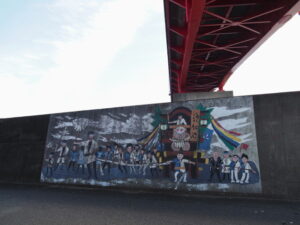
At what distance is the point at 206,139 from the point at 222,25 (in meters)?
6.72

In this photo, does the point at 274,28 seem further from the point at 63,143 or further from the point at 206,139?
the point at 63,143

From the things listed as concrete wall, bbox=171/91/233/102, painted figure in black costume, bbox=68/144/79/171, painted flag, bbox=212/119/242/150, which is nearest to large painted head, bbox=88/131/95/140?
painted figure in black costume, bbox=68/144/79/171

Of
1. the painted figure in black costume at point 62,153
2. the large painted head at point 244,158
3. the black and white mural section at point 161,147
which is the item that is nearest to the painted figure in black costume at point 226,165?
the black and white mural section at point 161,147

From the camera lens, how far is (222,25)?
11.4 m

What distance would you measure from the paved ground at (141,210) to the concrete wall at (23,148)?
4.32 meters

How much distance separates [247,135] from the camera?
9398 millimetres

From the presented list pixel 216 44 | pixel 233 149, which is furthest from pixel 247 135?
pixel 216 44

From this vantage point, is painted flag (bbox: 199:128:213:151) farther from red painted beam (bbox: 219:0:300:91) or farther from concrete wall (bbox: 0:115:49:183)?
concrete wall (bbox: 0:115:49:183)

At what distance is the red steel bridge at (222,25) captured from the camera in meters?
10.2

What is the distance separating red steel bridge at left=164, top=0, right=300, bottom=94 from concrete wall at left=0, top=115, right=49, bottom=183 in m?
11.0

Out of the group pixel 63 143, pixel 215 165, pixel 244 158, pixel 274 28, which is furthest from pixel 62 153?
pixel 274 28

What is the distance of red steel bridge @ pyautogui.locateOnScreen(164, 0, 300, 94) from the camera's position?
10.2 m

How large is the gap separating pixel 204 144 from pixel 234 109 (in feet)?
7.60

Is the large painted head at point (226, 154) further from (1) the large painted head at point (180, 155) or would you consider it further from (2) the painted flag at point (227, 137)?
(1) the large painted head at point (180, 155)
